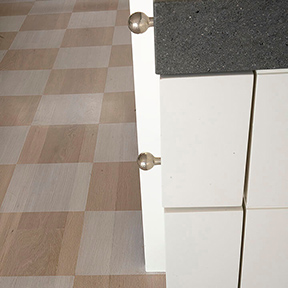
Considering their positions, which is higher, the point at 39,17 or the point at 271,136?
the point at 271,136

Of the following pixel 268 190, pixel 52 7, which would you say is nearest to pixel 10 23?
pixel 52 7

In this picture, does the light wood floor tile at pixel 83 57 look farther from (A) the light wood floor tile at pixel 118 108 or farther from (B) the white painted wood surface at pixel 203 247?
(B) the white painted wood surface at pixel 203 247

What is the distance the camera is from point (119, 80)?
2.89 meters

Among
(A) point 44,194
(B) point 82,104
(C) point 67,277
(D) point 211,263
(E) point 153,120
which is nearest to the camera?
(D) point 211,263

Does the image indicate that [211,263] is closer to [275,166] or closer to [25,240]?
[275,166]

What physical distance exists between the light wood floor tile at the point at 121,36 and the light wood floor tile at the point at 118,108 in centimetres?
63

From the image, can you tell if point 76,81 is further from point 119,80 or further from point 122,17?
point 122,17

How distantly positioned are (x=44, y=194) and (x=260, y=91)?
1.55 metres

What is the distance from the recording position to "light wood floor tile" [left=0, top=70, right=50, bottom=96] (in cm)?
285

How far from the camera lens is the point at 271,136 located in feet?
2.77

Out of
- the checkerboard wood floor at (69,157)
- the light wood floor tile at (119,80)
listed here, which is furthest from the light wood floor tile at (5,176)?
the light wood floor tile at (119,80)

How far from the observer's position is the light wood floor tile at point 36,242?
6.15ft

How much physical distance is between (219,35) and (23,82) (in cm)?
234

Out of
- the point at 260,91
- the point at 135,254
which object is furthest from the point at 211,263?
the point at 135,254
